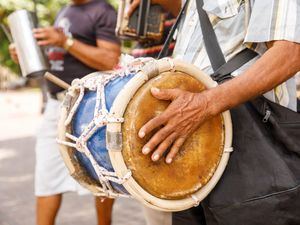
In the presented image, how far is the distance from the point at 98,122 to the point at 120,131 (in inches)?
4.0

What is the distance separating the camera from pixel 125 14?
294 centimetres

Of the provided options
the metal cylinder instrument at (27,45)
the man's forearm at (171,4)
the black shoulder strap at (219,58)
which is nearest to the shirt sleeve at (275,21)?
the black shoulder strap at (219,58)

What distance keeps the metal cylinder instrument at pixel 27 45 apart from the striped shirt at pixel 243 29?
3.79ft

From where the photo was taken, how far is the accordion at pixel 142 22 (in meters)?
2.87

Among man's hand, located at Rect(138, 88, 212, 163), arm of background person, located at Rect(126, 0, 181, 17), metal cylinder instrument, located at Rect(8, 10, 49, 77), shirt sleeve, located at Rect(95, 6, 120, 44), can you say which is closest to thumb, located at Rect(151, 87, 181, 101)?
man's hand, located at Rect(138, 88, 212, 163)

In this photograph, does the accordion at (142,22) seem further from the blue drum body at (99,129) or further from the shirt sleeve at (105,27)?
the blue drum body at (99,129)

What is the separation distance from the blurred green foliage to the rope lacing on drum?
162 cm

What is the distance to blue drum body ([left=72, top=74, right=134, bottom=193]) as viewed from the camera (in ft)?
5.74

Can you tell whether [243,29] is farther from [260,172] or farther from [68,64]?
[68,64]

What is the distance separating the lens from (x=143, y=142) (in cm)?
168

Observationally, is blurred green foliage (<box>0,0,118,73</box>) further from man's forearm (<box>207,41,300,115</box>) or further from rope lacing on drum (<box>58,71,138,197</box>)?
man's forearm (<box>207,41,300,115</box>)

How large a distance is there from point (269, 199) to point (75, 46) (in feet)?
5.89

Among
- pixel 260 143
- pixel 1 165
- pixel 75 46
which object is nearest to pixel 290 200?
pixel 260 143

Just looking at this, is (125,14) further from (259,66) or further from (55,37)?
(259,66)
